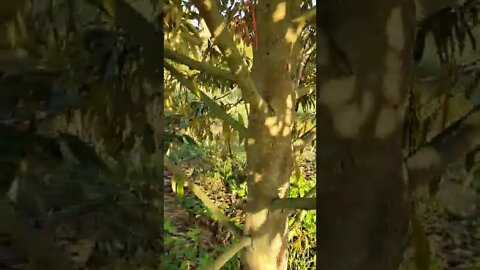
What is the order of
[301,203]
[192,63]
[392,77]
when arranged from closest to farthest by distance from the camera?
[392,77] < [301,203] < [192,63]

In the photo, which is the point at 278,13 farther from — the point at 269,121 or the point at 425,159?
the point at 425,159

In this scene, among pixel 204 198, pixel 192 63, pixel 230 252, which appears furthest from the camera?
pixel 204 198

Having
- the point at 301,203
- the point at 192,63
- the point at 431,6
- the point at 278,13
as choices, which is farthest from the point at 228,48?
the point at 431,6

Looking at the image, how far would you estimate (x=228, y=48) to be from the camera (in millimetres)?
1091

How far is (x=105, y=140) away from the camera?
1.52 ft

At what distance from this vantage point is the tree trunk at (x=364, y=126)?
470 millimetres

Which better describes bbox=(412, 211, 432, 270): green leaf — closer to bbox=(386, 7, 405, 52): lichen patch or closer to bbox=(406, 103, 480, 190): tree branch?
bbox=(406, 103, 480, 190): tree branch

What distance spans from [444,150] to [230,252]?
2.57 ft

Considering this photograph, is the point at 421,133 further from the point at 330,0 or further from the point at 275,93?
the point at 275,93

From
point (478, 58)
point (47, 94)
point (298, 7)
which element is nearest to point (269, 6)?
point (298, 7)

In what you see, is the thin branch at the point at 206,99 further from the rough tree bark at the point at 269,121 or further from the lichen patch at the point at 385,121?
the lichen patch at the point at 385,121

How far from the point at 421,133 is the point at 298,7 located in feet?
3.07

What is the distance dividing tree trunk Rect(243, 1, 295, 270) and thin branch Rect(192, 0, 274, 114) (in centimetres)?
8

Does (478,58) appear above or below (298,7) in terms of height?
below
